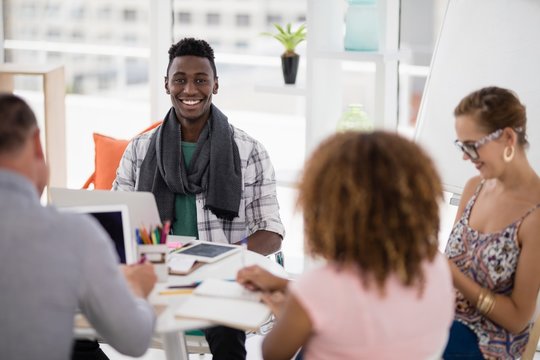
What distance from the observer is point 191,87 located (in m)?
3.03

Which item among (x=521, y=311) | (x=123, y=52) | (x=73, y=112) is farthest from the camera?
(x=73, y=112)

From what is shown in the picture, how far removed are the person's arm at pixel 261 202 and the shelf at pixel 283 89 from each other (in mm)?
699

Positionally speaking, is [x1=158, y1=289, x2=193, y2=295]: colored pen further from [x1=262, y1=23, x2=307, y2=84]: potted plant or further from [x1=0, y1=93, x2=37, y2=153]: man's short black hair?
[x1=262, y1=23, x2=307, y2=84]: potted plant

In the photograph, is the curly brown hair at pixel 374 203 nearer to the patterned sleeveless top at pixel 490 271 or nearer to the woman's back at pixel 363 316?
the woman's back at pixel 363 316

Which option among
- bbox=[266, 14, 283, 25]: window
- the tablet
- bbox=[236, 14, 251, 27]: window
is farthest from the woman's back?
bbox=[236, 14, 251, 27]: window

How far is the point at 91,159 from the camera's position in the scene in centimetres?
520

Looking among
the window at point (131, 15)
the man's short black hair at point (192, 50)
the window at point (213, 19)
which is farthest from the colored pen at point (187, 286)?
the window at point (131, 15)

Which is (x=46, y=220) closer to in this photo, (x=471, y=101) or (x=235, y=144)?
(x=471, y=101)

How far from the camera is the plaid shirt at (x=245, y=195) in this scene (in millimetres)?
2973

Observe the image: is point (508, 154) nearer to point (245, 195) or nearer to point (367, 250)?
point (367, 250)

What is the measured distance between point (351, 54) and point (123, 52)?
1622mm

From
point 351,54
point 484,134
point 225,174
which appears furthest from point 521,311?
point 351,54

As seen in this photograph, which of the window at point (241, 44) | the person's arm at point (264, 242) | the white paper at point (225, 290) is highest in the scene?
the window at point (241, 44)

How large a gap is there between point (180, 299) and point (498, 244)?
2.78ft
